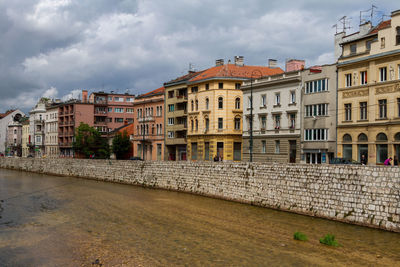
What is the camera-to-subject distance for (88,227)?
25266 millimetres

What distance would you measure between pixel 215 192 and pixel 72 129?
81.4 meters

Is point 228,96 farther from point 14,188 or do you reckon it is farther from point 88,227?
point 88,227

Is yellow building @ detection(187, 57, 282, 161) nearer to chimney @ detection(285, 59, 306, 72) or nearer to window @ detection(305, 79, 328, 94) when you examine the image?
A: chimney @ detection(285, 59, 306, 72)

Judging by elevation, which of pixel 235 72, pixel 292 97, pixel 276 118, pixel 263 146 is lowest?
pixel 263 146

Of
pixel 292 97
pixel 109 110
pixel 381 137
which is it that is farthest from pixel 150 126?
pixel 381 137

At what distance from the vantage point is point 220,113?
215ft

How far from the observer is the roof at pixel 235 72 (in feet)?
217

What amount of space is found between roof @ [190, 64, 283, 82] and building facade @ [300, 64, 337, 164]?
15.9 meters

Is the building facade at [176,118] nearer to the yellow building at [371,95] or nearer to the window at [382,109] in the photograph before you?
the yellow building at [371,95]

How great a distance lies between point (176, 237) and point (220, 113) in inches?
1752

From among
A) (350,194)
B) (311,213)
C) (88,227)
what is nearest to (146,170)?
(88,227)

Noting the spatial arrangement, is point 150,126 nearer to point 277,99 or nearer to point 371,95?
point 277,99

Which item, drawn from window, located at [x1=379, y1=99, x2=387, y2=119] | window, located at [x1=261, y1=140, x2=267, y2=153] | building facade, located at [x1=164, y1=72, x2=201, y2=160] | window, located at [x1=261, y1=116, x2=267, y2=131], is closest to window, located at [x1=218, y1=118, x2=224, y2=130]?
building facade, located at [x1=164, y1=72, x2=201, y2=160]

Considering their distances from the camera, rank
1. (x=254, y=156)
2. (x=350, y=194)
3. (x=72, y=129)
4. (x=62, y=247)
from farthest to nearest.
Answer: (x=72, y=129), (x=254, y=156), (x=350, y=194), (x=62, y=247)
